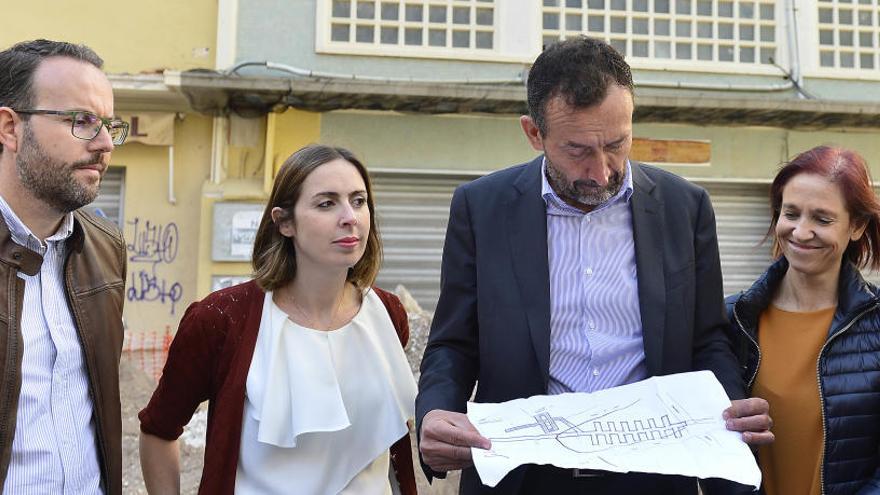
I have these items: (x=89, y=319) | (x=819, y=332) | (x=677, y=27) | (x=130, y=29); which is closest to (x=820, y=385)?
(x=819, y=332)

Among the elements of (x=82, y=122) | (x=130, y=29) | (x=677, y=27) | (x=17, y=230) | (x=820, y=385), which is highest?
(x=677, y=27)

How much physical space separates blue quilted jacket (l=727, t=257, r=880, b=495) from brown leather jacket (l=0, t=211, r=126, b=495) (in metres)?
2.02

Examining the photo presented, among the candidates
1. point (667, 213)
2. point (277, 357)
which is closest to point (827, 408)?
point (667, 213)

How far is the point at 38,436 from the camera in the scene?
2.00 metres

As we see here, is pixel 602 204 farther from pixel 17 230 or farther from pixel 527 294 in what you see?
pixel 17 230

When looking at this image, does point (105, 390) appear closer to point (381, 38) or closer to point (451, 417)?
point (451, 417)

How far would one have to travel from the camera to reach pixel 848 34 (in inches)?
389

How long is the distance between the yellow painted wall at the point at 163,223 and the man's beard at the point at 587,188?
7.44 metres

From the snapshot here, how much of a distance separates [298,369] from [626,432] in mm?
1020

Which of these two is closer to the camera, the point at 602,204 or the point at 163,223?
the point at 602,204

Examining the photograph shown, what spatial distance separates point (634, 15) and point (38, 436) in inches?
350

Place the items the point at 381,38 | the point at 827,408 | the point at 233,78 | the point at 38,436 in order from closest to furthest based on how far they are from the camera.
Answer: the point at 38,436
the point at 827,408
the point at 233,78
the point at 381,38

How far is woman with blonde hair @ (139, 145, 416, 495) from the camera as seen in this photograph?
87.9 inches

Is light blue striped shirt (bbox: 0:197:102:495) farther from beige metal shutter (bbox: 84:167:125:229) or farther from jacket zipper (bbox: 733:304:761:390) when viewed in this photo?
beige metal shutter (bbox: 84:167:125:229)
